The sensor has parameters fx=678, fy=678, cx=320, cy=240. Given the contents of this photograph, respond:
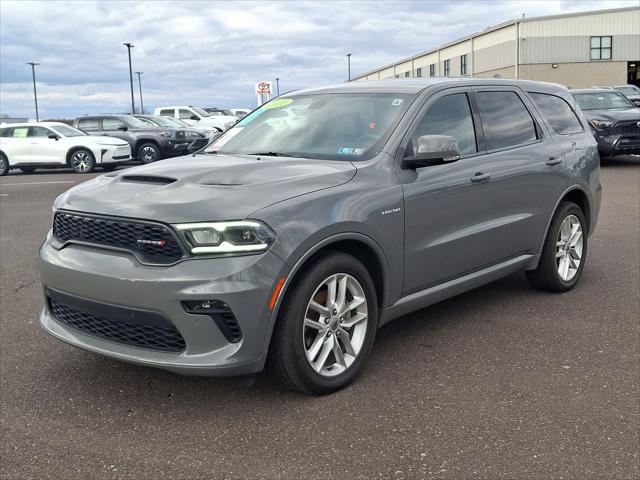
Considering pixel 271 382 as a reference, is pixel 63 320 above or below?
above

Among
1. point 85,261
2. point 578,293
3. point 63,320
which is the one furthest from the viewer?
point 578,293

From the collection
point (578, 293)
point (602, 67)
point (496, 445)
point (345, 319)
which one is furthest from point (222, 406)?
point (602, 67)

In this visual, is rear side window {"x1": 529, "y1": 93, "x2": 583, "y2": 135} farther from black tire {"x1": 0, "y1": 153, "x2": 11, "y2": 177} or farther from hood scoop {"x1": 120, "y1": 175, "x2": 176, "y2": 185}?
black tire {"x1": 0, "y1": 153, "x2": 11, "y2": 177}

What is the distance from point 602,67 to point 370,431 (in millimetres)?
56082

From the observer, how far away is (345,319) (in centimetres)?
381

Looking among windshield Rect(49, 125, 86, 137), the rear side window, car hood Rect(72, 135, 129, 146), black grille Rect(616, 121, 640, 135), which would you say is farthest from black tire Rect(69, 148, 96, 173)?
the rear side window

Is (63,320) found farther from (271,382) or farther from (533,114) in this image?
(533,114)

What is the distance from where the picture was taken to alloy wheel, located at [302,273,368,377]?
3.65m

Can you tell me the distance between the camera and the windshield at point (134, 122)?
70.6 feet

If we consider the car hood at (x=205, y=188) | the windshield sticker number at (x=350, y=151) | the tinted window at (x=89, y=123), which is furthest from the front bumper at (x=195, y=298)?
the tinted window at (x=89, y=123)

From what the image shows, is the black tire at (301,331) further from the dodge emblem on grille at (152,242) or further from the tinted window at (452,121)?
the tinted window at (452,121)

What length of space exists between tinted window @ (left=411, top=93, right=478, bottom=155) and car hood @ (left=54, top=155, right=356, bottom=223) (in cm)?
77

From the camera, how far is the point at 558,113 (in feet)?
18.9

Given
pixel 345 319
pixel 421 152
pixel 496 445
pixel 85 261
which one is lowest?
pixel 496 445
